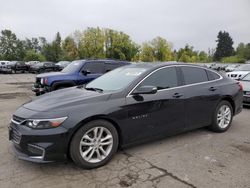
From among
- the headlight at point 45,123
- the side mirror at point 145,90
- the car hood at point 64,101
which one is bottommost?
the headlight at point 45,123

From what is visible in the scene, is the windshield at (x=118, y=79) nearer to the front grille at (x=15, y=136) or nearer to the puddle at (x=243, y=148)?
the front grille at (x=15, y=136)

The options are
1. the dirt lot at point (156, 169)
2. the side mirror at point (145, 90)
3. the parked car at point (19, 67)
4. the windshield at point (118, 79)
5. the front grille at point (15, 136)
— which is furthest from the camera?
the parked car at point (19, 67)

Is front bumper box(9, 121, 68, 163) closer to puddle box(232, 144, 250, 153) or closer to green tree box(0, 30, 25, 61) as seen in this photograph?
puddle box(232, 144, 250, 153)

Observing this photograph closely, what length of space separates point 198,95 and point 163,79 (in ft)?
2.79

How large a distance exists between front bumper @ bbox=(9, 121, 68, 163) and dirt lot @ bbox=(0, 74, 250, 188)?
28 cm

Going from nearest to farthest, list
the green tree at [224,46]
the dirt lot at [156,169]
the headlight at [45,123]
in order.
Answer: the dirt lot at [156,169] → the headlight at [45,123] → the green tree at [224,46]

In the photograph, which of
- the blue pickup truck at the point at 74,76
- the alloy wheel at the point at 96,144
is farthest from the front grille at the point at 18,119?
the blue pickup truck at the point at 74,76

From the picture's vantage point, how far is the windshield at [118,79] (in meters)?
4.40

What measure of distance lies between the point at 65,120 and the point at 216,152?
258cm

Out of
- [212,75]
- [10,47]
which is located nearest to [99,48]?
[10,47]

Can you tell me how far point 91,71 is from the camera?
9320 millimetres

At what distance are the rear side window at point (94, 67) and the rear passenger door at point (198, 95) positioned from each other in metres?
4.81

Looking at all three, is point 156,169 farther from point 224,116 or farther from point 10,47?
point 10,47

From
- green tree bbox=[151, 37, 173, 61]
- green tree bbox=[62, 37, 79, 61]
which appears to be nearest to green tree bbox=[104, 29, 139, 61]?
green tree bbox=[62, 37, 79, 61]
